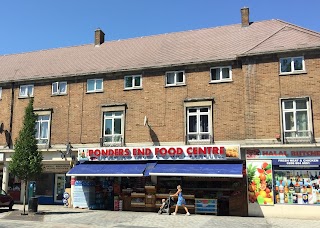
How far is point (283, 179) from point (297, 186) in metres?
0.75

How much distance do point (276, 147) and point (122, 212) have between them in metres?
9.22

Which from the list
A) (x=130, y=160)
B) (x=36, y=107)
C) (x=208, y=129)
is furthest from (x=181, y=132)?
(x=36, y=107)

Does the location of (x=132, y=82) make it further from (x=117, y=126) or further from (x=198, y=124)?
(x=198, y=124)

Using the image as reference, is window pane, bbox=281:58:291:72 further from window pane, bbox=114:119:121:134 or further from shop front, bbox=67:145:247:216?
window pane, bbox=114:119:121:134

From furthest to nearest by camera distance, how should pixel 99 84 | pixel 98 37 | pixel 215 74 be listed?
pixel 98 37, pixel 99 84, pixel 215 74

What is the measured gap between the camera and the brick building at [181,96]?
19.1 metres

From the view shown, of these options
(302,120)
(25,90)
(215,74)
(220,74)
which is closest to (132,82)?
(215,74)

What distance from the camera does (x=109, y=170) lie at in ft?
68.9

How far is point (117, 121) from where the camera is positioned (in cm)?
2283

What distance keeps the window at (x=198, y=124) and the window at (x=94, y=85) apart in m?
6.30

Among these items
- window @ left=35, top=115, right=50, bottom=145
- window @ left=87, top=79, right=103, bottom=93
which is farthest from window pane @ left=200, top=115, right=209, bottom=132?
window @ left=35, top=115, right=50, bottom=145

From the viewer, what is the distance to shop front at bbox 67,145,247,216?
19359mm

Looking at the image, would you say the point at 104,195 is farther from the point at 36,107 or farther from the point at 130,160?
the point at 36,107

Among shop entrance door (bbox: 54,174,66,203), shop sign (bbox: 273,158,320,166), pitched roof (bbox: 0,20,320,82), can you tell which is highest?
pitched roof (bbox: 0,20,320,82)
